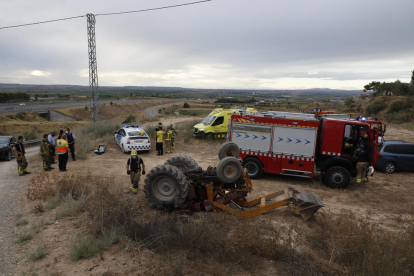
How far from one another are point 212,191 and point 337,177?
18.5ft

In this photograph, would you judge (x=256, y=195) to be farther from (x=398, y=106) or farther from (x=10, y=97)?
(x=10, y=97)

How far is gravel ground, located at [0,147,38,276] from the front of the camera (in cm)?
479

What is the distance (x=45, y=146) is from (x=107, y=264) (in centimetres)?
825

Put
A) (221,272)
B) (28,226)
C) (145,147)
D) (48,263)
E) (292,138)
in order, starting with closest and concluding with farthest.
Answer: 1. (221,272)
2. (48,263)
3. (28,226)
4. (292,138)
5. (145,147)

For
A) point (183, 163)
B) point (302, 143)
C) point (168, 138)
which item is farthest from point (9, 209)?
point (168, 138)

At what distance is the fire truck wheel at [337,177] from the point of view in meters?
10.0

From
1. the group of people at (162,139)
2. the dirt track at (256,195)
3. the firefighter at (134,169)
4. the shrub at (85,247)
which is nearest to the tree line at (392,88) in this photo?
the dirt track at (256,195)

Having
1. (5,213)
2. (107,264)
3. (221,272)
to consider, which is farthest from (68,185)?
(221,272)

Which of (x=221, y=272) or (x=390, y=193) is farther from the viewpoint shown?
(x=390, y=193)

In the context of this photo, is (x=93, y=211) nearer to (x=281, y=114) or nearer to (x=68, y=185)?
(x=68, y=185)

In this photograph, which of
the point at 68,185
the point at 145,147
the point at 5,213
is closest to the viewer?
the point at 5,213

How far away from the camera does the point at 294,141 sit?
34.6ft

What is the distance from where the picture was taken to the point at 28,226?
6.18 metres

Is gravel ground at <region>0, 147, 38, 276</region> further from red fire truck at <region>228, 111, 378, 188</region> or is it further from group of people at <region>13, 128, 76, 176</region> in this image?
red fire truck at <region>228, 111, 378, 188</region>
